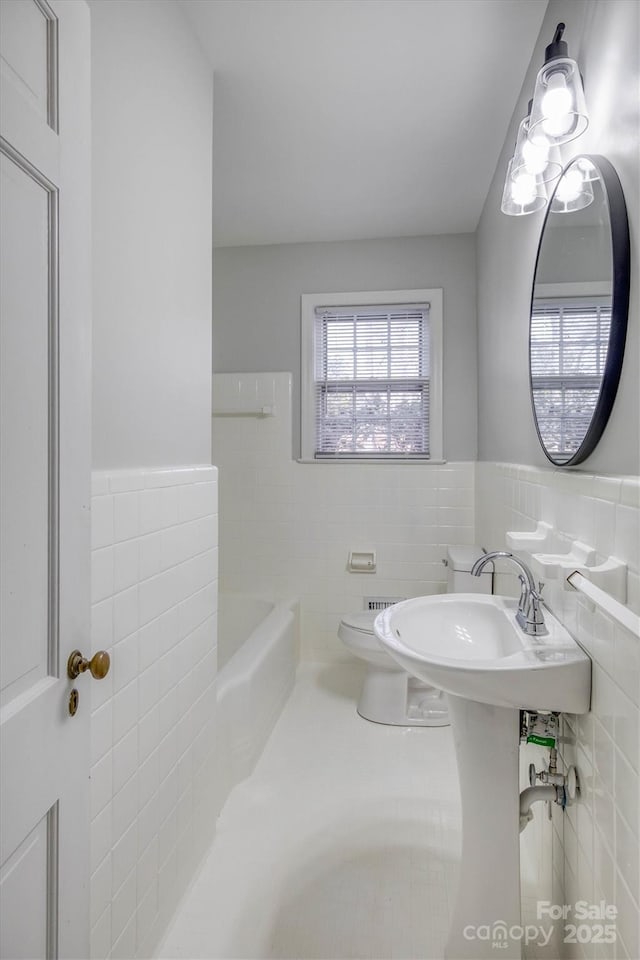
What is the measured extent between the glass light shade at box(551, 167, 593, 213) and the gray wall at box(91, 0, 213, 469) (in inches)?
40.4

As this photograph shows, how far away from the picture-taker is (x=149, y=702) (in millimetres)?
1364

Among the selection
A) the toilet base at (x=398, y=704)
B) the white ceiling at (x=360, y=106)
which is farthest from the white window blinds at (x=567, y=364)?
the toilet base at (x=398, y=704)

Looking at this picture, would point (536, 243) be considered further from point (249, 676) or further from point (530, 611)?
point (249, 676)

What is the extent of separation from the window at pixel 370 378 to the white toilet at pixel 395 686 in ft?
2.87

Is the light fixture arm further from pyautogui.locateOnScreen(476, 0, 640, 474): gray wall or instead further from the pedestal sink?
the pedestal sink

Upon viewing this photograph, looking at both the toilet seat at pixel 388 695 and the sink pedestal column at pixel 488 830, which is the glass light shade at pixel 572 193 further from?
the toilet seat at pixel 388 695

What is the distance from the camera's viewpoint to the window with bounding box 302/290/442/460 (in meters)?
3.32

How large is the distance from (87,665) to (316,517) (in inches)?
Answer: 97.4

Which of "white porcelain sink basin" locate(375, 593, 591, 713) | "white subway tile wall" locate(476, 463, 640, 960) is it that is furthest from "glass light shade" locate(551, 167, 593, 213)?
"white porcelain sink basin" locate(375, 593, 591, 713)

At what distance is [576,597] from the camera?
1.26 m

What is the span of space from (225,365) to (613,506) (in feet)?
9.14

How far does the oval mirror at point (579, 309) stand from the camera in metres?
1.06

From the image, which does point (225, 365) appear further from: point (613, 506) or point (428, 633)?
point (613, 506)

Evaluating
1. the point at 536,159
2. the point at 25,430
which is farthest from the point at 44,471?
the point at 536,159
